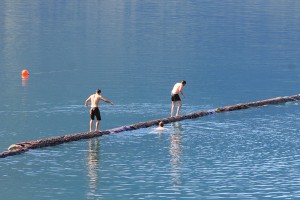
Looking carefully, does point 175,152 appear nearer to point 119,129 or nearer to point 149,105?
point 119,129

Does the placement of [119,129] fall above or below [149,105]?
below

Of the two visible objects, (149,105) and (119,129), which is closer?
(119,129)

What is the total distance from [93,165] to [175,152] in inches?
205

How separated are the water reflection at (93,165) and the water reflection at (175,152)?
3.71m

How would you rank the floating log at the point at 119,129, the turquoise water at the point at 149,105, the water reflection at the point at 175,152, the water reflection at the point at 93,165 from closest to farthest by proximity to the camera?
the water reflection at the point at 93,165, the turquoise water at the point at 149,105, the water reflection at the point at 175,152, the floating log at the point at 119,129

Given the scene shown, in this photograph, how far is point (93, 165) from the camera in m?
43.9

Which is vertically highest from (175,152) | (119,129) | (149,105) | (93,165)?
(149,105)

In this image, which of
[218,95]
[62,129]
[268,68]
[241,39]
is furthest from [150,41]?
[62,129]

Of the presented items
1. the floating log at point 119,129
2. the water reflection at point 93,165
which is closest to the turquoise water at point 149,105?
the water reflection at point 93,165

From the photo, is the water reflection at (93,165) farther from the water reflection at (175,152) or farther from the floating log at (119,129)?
the water reflection at (175,152)

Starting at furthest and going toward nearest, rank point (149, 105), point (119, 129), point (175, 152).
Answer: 1. point (149, 105)
2. point (119, 129)
3. point (175, 152)

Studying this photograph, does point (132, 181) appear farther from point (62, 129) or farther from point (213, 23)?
point (213, 23)

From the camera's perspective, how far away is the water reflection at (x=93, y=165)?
39.6 meters

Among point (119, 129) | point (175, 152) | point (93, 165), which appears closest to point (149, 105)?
point (119, 129)
